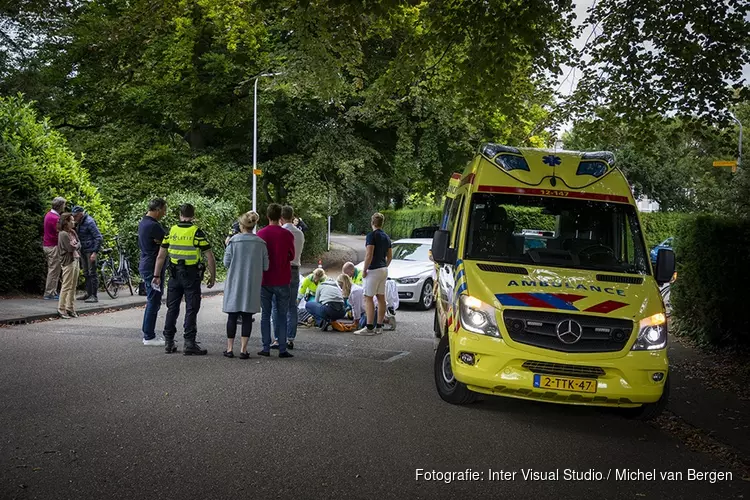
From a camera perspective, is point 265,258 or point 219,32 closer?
point 265,258

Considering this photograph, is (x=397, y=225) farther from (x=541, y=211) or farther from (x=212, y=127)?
(x=541, y=211)

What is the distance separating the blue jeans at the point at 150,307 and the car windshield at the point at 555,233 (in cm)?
491

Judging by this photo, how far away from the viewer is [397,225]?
55.9 metres

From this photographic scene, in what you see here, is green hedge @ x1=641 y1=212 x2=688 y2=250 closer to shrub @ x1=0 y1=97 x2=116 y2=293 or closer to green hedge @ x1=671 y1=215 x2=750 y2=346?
green hedge @ x1=671 y1=215 x2=750 y2=346

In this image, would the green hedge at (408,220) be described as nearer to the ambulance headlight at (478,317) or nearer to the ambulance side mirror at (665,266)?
the ambulance side mirror at (665,266)

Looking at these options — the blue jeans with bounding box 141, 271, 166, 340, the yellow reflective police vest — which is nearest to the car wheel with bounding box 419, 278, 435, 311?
the blue jeans with bounding box 141, 271, 166, 340

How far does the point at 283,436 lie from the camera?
20.2ft

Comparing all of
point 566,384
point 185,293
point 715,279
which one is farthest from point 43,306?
point 715,279

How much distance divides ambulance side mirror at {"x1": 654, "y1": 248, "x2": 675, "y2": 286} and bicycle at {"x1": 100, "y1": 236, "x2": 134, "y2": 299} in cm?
1278

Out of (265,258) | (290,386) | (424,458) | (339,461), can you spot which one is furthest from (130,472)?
(265,258)

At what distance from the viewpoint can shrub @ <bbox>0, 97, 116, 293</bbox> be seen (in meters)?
15.4

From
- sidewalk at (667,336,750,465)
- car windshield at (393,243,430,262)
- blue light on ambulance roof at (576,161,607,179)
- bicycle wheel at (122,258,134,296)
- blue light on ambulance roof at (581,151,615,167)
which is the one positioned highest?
blue light on ambulance roof at (581,151,615,167)

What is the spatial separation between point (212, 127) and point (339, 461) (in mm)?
27409

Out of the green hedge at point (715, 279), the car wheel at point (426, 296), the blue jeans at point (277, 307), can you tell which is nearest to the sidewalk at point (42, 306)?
the blue jeans at point (277, 307)
